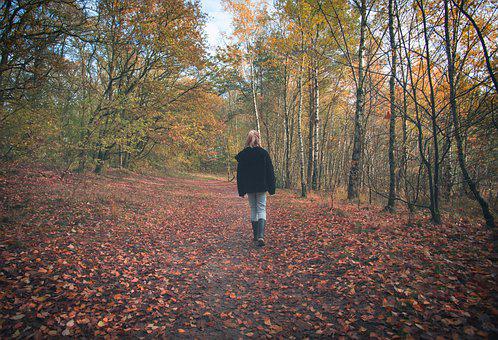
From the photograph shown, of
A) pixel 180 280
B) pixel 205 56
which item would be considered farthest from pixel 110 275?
pixel 205 56

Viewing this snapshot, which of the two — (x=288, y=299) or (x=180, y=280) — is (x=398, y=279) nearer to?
(x=288, y=299)

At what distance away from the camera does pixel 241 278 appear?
14.6ft

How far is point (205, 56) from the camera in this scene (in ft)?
47.8

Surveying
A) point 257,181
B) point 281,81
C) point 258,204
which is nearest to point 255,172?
point 257,181

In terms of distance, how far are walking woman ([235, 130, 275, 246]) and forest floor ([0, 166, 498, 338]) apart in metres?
0.66

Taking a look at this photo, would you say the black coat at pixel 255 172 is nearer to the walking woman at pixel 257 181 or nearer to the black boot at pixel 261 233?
the walking woman at pixel 257 181

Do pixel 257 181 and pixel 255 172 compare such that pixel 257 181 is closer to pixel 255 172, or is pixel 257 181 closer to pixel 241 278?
pixel 255 172

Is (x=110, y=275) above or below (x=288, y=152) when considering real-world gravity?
below

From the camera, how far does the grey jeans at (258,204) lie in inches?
236

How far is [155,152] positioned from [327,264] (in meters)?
20.8

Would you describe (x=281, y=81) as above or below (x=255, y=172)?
above

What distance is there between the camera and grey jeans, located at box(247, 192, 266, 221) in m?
5.99

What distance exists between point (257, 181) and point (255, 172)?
226mm

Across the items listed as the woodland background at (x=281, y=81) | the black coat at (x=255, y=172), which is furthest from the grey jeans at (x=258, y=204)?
the woodland background at (x=281, y=81)
